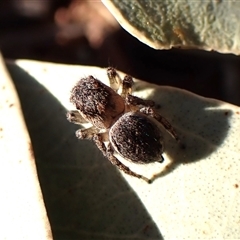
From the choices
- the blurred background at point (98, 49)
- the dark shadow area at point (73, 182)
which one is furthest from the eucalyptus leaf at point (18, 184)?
the blurred background at point (98, 49)

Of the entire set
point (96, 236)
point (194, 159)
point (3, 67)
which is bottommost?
point (96, 236)

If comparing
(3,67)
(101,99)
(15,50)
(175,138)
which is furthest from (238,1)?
(15,50)

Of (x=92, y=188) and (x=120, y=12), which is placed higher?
(x=120, y=12)

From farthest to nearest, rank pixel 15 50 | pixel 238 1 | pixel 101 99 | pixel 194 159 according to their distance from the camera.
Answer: pixel 15 50, pixel 101 99, pixel 194 159, pixel 238 1

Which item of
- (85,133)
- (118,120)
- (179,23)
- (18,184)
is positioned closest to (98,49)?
(118,120)

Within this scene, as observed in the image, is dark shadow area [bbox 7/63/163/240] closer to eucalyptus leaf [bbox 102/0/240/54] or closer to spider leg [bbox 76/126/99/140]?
spider leg [bbox 76/126/99/140]

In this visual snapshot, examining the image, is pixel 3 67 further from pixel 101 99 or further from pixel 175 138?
pixel 175 138

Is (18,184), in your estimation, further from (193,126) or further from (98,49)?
(98,49)
